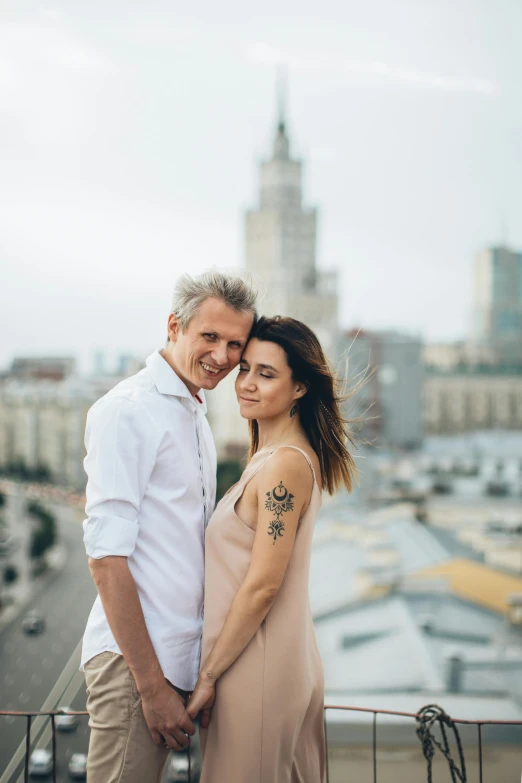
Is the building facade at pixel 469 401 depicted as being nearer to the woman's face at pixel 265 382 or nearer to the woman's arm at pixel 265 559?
the woman's face at pixel 265 382

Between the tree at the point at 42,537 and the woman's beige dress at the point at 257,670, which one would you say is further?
the tree at the point at 42,537

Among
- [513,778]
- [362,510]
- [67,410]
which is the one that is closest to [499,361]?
[67,410]

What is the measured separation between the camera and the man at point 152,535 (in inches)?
54.5

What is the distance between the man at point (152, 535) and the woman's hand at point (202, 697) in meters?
0.02

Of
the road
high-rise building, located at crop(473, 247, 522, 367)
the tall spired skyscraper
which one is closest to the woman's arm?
the road

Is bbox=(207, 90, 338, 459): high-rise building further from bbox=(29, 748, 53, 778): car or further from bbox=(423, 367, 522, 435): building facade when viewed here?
bbox=(29, 748, 53, 778): car

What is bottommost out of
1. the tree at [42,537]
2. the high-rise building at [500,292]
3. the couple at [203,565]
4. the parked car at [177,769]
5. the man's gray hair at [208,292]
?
the tree at [42,537]

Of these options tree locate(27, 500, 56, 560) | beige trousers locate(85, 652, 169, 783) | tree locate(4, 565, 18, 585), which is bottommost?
tree locate(4, 565, 18, 585)

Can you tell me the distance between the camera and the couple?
1401mm

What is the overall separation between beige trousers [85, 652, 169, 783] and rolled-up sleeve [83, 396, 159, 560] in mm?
242

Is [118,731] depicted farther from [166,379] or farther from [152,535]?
[166,379]

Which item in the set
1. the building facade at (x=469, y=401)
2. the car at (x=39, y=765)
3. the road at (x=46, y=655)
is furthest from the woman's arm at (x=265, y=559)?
the building facade at (x=469, y=401)

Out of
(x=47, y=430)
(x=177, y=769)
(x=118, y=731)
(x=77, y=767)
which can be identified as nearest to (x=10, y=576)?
(x=177, y=769)

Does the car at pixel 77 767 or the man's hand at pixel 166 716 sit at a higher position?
the man's hand at pixel 166 716
